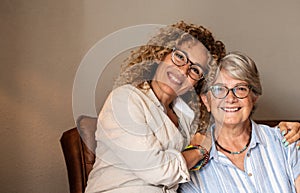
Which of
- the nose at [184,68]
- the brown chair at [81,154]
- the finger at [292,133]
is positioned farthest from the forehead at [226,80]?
the brown chair at [81,154]

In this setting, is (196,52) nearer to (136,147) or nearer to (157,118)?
(157,118)

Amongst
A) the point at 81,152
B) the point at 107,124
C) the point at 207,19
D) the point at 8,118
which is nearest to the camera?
the point at 107,124

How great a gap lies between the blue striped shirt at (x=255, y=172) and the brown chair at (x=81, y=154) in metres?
0.42

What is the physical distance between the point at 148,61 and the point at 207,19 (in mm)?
930

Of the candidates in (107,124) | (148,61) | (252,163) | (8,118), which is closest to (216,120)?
(252,163)

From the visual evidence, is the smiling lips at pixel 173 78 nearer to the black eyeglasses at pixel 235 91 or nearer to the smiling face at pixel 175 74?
the smiling face at pixel 175 74

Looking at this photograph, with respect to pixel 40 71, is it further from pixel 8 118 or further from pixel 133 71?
pixel 133 71

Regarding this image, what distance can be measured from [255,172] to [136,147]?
50 cm

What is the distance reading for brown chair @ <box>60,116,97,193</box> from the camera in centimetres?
173

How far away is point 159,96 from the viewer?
1.53 meters

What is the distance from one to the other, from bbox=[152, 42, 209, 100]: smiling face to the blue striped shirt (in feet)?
0.91

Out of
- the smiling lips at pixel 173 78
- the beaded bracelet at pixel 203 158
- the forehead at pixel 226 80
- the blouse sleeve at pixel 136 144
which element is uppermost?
the smiling lips at pixel 173 78

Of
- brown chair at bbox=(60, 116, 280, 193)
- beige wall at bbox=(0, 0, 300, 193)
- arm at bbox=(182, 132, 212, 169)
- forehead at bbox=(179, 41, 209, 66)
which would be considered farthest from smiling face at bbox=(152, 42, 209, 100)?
beige wall at bbox=(0, 0, 300, 193)

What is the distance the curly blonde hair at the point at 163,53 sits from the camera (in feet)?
5.05
